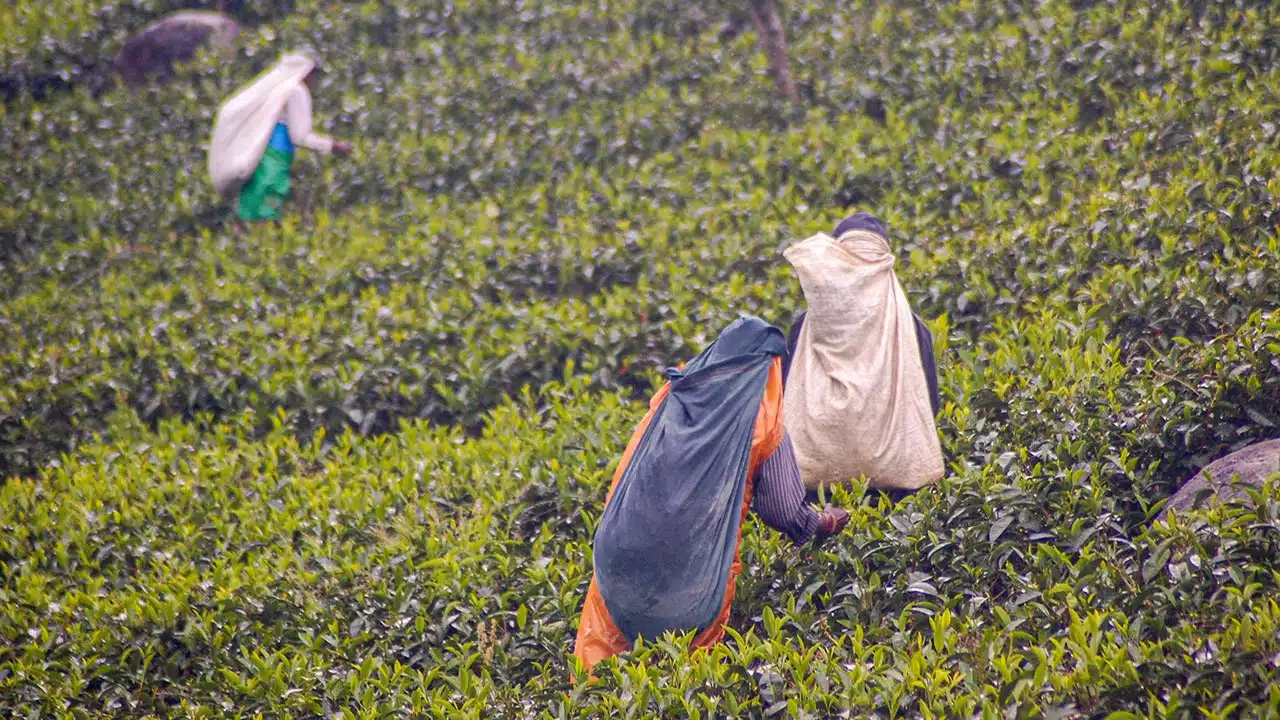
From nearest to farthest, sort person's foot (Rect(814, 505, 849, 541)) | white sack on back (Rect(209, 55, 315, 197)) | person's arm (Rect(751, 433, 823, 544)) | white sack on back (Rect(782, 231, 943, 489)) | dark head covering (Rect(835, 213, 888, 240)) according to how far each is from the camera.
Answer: person's arm (Rect(751, 433, 823, 544))
person's foot (Rect(814, 505, 849, 541))
white sack on back (Rect(782, 231, 943, 489))
dark head covering (Rect(835, 213, 888, 240))
white sack on back (Rect(209, 55, 315, 197))

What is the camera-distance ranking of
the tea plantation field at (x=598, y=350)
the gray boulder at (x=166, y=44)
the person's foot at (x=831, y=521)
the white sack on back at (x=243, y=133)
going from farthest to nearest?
1. the gray boulder at (x=166, y=44)
2. the white sack on back at (x=243, y=133)
3. the person's foot at (x=831, y=521)
4. the tea plantation field at (x=598, y=350)

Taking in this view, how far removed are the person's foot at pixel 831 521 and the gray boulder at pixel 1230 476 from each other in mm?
1226

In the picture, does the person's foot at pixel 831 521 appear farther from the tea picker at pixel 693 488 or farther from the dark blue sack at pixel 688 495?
the dark blue sack at pixel 688 495

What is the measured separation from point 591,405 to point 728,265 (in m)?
1.65

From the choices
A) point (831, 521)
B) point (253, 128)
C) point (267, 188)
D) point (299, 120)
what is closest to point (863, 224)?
point (831, 521)

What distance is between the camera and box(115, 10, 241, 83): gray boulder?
13047 mm

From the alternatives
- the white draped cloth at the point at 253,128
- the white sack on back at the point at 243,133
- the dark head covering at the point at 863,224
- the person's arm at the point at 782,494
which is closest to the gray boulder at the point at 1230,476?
the person's arm at the point at 782,494

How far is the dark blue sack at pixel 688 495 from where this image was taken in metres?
4.45

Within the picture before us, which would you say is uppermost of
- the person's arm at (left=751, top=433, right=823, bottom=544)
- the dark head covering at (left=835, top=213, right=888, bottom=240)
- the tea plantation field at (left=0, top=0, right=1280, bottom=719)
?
the dark head covering at (left=835, top=213, right=888, bottom=240)

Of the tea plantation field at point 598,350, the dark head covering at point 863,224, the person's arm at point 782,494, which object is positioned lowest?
the tea plantation field at point 598,350

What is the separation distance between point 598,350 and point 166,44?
26.2 feet

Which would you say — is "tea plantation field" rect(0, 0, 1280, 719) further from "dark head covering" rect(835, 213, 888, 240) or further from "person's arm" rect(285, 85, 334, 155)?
"dark head covering" rect(835, 213, 888, 240)

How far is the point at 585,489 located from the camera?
6199 mm

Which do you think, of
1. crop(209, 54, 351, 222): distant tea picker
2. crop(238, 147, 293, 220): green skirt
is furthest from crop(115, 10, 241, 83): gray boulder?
crop(238, 147, 293, 220): green skirt
